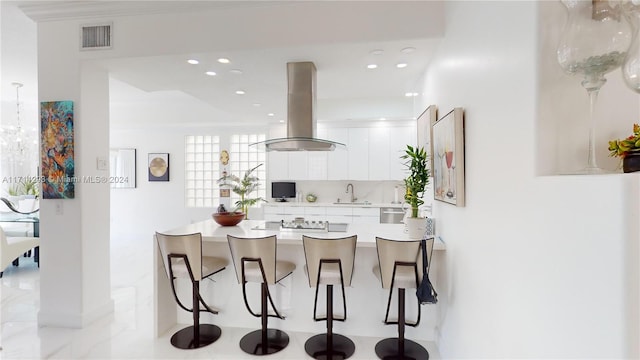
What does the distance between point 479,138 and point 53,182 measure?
144 inches

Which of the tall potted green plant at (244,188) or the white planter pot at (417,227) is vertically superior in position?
the tall potted green plant at (244,188)

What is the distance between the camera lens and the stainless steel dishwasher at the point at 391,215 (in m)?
5.52

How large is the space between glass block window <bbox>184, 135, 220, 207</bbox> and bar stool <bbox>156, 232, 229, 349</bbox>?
4.78 m

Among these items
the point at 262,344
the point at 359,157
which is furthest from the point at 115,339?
the point at 359,157

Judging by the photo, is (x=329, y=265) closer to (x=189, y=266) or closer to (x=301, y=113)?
(x=189, y=266)

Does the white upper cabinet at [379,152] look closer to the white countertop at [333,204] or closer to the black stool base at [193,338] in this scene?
the white countertop at [333,204]

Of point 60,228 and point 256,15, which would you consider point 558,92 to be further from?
point 60,228

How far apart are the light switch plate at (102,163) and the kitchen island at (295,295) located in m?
A: 1.07

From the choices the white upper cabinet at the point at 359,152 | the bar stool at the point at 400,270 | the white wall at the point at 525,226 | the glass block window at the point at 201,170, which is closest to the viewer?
the white wall at the point at 525,226

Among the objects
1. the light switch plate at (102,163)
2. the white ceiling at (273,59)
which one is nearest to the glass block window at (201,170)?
the white ceiling at (273,59)

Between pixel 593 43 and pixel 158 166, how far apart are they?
25.9 feet

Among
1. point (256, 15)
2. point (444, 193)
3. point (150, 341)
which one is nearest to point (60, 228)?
point (150, 341)

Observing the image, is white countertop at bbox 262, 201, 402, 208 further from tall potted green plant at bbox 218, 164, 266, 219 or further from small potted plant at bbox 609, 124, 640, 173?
small potted plant at bbox 609, 124, 640, 173

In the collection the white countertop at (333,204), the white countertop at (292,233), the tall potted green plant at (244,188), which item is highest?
the tall potted green plant at (244,188)
